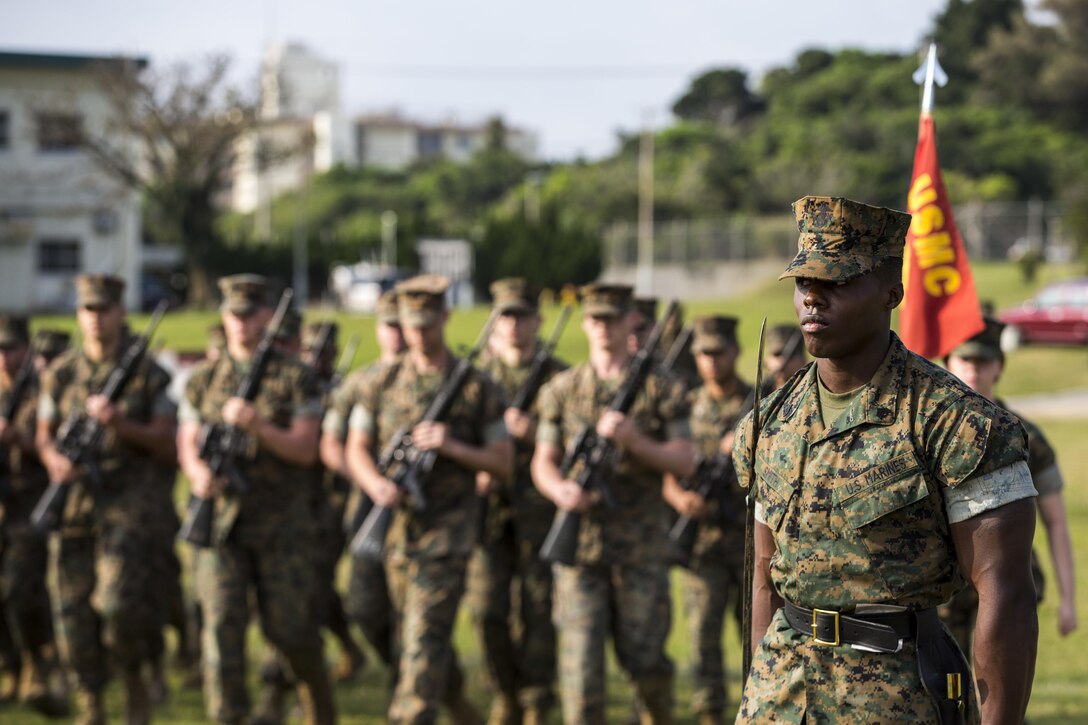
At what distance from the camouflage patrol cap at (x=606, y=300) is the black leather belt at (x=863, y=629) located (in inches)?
159

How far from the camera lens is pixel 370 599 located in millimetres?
9172

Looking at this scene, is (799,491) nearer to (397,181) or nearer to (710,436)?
(710,436)

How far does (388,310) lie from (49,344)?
2481mm

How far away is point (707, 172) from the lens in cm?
7144

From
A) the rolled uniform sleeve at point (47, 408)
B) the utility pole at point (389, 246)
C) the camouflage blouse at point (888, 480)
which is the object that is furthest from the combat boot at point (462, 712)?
the utility pole at point (389, 246)

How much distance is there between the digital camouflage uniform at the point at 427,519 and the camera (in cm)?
784

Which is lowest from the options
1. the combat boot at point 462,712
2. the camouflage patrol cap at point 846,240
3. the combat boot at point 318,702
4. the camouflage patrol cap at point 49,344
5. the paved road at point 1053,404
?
the paved road at point 1053,404

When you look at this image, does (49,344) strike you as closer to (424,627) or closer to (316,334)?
(316,334)

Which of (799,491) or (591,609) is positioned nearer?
(799,491)

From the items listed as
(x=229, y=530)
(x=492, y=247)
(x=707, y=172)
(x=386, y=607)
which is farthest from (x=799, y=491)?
(x=707, y=172)

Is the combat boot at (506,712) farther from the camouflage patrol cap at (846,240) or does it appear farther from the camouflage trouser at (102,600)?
the camouflage patrol cap at (846,240)

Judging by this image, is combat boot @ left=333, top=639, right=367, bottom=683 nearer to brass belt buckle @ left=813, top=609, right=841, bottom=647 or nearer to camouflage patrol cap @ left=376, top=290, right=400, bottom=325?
camouflage patrol cap @ left=376, top=290, right=400, bottom=325

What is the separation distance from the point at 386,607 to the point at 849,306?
553 cm

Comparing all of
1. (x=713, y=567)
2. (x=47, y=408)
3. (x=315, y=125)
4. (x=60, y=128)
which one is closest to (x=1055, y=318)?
(x=713, y=567)
